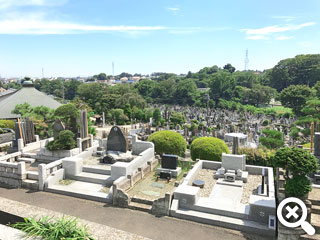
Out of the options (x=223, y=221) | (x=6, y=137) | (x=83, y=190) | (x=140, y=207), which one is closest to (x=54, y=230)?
(x=140, y=207)

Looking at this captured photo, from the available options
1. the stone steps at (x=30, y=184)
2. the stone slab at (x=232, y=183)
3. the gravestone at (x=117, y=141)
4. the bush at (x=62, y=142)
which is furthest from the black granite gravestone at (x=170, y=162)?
the stone steps at (x=30, y=184)

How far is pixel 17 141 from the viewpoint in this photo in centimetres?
1995

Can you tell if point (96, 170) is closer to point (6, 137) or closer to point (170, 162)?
point (170, 162)

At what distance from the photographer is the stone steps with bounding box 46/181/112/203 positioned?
1259cm

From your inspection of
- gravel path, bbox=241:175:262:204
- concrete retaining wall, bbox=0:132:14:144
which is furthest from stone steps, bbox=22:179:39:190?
concrete retaining wall, bbox=0:132:14:144

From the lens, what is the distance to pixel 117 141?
18375mm

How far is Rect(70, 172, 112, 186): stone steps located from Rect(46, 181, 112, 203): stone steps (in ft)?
0.79

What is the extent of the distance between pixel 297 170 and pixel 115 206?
7.76 metres

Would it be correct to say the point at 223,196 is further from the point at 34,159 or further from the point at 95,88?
the point at 95,88

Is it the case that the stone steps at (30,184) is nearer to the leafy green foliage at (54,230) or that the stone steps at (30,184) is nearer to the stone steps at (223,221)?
the stone steps at (223,221)

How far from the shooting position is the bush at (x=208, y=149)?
1775 centimetres

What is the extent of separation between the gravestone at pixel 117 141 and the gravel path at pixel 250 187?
8.37 metres

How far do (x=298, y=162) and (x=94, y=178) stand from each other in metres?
10.3

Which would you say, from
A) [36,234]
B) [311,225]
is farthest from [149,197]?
[36,234]
